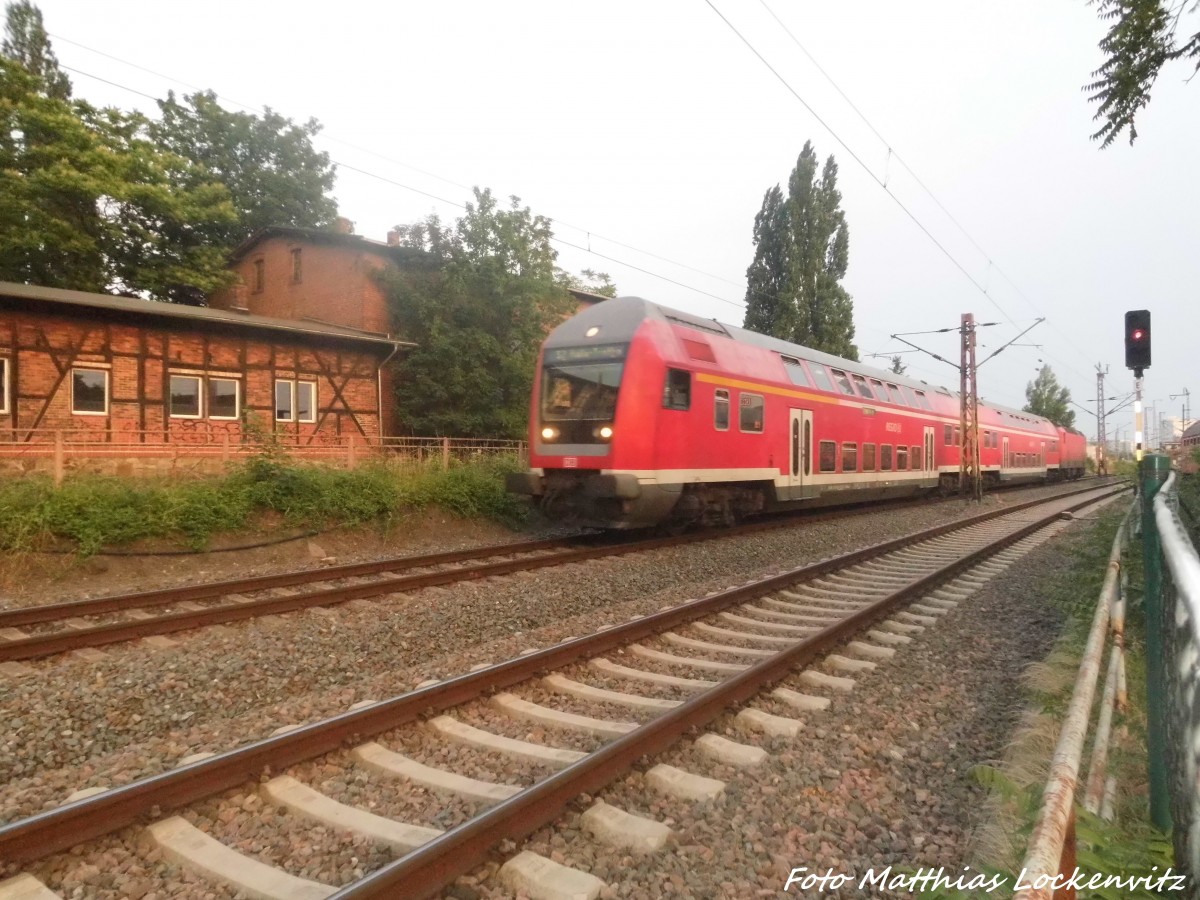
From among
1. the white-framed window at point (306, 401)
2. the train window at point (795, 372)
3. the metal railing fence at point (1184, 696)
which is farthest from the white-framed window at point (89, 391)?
the metal railing fence at point (1184, 696)

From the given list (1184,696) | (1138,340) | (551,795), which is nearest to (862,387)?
(1138,340)

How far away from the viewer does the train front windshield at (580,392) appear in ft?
35.2

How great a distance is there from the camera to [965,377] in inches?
874

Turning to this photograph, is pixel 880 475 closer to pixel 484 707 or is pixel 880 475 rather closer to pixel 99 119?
pixel 484 707

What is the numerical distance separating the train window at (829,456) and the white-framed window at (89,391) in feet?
51.4

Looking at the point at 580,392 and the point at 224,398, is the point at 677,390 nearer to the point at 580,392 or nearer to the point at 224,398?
the point at 580,392

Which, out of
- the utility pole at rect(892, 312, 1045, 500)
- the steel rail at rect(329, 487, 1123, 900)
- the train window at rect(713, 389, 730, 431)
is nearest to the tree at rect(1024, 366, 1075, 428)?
the utility pole at rect(892, 312, 1045, 500)

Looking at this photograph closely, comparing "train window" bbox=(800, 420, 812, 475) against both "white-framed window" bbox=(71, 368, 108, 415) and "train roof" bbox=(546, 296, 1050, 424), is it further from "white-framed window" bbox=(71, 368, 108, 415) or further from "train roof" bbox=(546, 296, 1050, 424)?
"white-framed window" bbox=(71, 368, 108, 415)

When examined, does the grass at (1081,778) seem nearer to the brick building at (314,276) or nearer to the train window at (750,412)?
the train window at (750,412)

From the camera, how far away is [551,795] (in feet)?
10.8

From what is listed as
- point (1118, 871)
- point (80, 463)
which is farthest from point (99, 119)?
point (1118, 871)

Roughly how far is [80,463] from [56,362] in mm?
6818

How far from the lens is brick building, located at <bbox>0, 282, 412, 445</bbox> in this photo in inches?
628

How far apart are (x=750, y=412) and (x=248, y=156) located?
1284 inches
